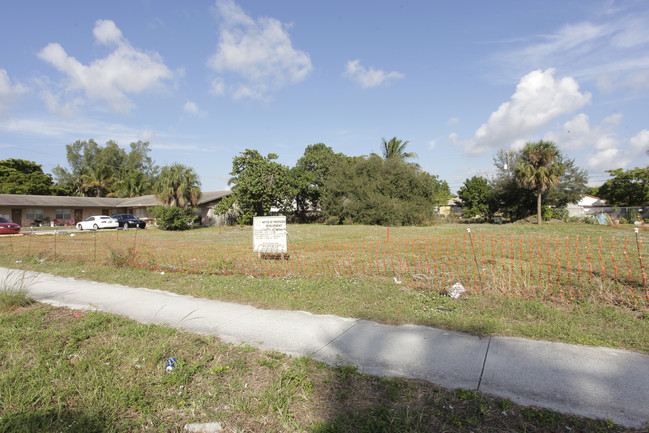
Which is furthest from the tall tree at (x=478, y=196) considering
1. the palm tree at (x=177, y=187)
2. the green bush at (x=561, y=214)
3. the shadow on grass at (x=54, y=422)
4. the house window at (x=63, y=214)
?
the house window at (x=63, y=214)

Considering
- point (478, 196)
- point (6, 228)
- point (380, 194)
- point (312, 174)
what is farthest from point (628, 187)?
point (6, 228)

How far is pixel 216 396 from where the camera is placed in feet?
10.5

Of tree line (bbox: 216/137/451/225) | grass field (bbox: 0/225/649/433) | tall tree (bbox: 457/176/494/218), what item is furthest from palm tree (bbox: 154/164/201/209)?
tall tree (bbox: 457/176/494/218)

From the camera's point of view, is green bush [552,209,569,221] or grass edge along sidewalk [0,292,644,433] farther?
green bush [552,209,569,221]

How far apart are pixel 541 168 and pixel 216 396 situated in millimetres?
37518

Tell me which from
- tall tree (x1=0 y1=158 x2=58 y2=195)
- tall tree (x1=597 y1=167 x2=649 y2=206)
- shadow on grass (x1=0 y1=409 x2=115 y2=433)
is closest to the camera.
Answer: shadow on grass (x1=0 y1=409 x2=115 y2=433)

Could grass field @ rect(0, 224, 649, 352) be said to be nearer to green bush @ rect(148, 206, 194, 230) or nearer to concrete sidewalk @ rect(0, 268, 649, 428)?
concrete sidewalk @ rect(0, 268, 649, 428)

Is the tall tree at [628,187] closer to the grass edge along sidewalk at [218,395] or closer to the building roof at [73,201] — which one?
the building roof at [73,201]

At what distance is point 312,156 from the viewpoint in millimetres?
43844

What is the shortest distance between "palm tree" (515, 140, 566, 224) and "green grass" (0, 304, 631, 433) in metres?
35.4

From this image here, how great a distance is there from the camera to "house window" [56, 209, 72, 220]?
1719 inches

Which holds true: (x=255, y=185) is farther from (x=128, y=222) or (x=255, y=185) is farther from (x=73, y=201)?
(x=73, y=201)

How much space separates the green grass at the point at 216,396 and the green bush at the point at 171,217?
28098mm

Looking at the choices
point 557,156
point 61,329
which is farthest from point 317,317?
point 557,156
